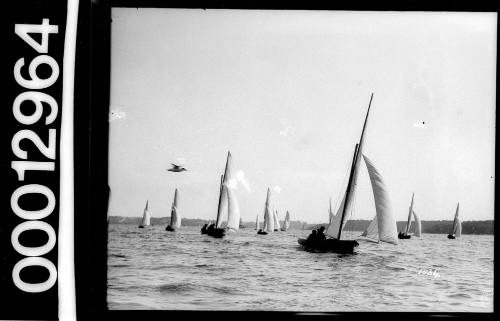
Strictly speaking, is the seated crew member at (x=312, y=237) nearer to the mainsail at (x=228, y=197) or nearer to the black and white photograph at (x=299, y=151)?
the black and white photograph at (x=299, y=151)

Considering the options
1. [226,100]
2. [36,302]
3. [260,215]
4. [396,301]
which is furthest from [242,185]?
[36,302]

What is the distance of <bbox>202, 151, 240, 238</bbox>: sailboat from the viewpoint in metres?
3.38

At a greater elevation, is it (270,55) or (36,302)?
(270,55)

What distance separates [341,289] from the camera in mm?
3504

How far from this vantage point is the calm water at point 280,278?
3.44 metres

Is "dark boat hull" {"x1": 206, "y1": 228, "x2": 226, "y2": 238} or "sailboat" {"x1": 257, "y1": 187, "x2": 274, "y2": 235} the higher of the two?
"sailboat" {"x1": 257, "y1": 187, "x2": 274, "y2": 235}

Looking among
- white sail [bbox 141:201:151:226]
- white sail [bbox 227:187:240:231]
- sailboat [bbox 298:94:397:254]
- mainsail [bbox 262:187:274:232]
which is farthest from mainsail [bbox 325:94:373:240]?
white sail [bbox 141:201:151:226]

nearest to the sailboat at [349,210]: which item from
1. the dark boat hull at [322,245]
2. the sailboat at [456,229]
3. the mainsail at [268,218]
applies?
the dark boat hull at [322,245]

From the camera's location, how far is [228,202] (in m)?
3.53

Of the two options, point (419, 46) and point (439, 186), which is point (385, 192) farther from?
point (419, 46)

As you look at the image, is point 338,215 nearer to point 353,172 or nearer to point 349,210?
point 349,210

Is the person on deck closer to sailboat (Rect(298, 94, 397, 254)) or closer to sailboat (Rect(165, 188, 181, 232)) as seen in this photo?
sailboat (Rect(298, 94, 397, 254))

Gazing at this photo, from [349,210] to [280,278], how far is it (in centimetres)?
66

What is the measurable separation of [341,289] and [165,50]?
2.02 meters
